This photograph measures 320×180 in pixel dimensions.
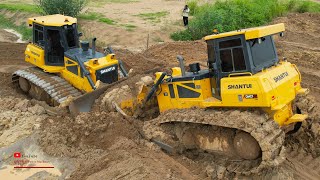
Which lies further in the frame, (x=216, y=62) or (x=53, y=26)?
(x=53, y=26)

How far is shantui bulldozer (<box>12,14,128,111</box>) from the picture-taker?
459 inches

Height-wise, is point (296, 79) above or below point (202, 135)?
above

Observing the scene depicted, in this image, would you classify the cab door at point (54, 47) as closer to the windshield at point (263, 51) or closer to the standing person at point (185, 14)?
the windshield at point (263, 51)

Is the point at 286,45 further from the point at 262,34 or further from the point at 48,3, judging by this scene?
the point at 48,3

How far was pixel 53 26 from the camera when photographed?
12.3 metres

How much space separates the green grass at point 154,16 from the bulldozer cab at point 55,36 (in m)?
12.3

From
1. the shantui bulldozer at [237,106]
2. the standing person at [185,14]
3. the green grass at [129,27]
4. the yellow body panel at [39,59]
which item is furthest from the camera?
the standing person at [185,14]

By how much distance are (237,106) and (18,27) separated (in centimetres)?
2002

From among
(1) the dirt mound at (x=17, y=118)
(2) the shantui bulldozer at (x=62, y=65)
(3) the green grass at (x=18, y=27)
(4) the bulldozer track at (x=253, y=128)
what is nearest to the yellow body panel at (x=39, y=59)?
(2) the shantui bulldozer at (x=62, y=65)

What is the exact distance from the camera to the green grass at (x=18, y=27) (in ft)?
73.7

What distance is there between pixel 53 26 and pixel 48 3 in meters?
11.9

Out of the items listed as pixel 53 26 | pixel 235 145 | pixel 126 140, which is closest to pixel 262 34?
pixel 235 145

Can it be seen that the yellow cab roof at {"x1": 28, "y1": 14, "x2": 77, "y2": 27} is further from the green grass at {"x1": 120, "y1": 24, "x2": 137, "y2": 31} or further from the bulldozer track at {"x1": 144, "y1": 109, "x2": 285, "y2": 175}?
the green grass at {"x1": 120, "y1": 24, "x2": 137, "y2": 31}

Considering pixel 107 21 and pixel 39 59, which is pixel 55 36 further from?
pixel 107 21
